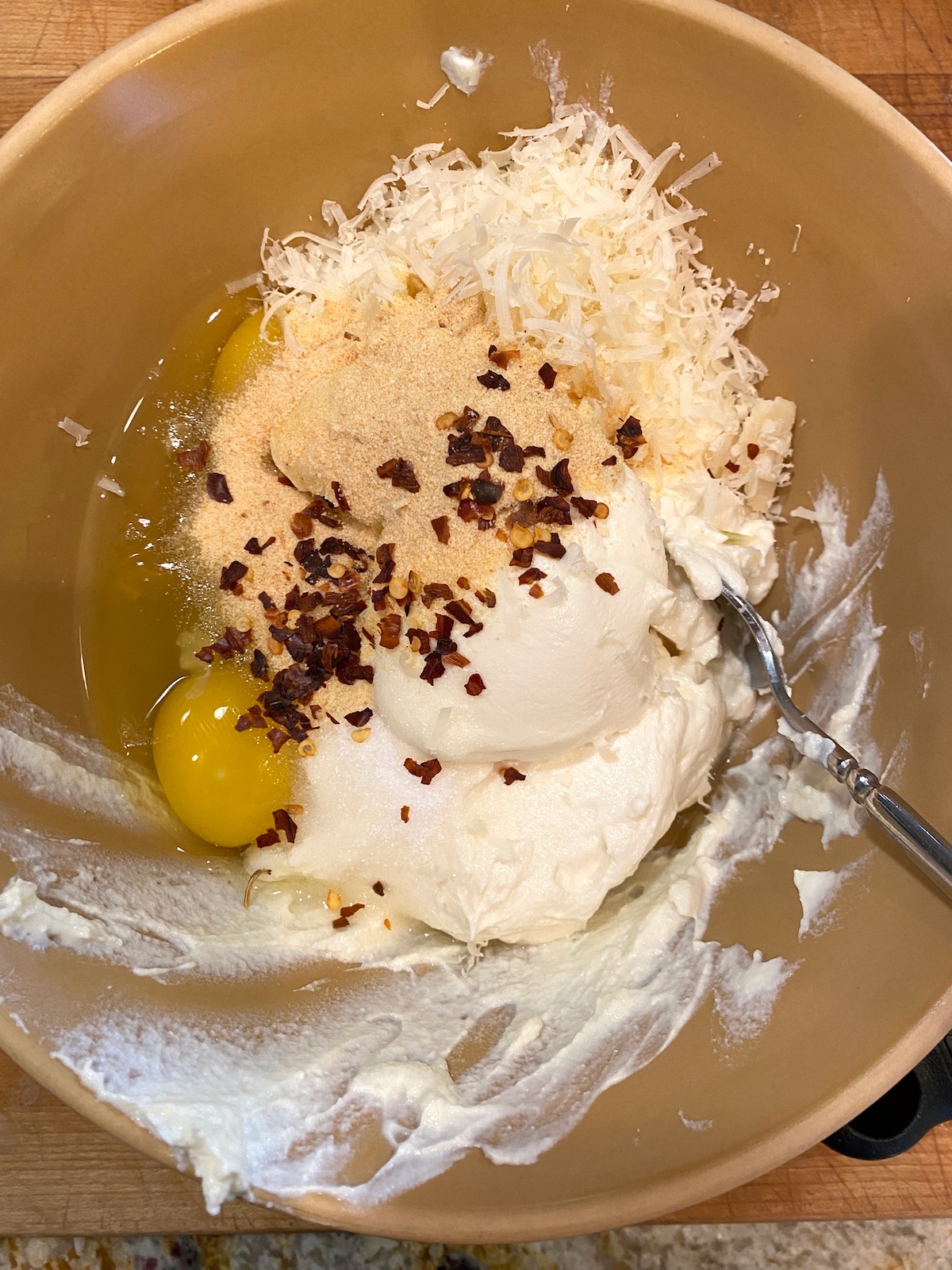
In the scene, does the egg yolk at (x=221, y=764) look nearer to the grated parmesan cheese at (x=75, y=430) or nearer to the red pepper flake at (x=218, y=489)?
the red pepper flake at (x=218, y=489)

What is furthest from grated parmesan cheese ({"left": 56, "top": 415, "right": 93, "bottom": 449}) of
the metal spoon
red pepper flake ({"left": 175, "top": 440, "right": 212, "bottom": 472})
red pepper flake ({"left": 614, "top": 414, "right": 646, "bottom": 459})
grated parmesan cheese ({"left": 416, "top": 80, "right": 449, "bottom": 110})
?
the metal spoon

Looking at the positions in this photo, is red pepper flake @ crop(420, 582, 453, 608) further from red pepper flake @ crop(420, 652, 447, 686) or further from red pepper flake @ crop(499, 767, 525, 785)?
red pepper flake @ crop(499, 767, 525, 785)

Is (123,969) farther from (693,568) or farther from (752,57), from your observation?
(752,57)

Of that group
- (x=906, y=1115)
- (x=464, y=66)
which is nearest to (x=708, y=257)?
(x=464, y=66)

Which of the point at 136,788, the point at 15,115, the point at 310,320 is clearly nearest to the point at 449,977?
the point at 136,788

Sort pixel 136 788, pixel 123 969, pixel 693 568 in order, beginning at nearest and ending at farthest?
pixel 123 969 → pixel 693 568 → pixel 136 788

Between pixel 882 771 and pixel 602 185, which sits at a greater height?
pixel 602 185

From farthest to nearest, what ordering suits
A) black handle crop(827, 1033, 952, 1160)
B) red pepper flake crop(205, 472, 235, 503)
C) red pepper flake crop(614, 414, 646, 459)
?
red pepper flake crop(205, 472, 235, 503), red pepper flake crop(614, 414, 646, 459), black handle crop(827, 1033, 952, 1160)
